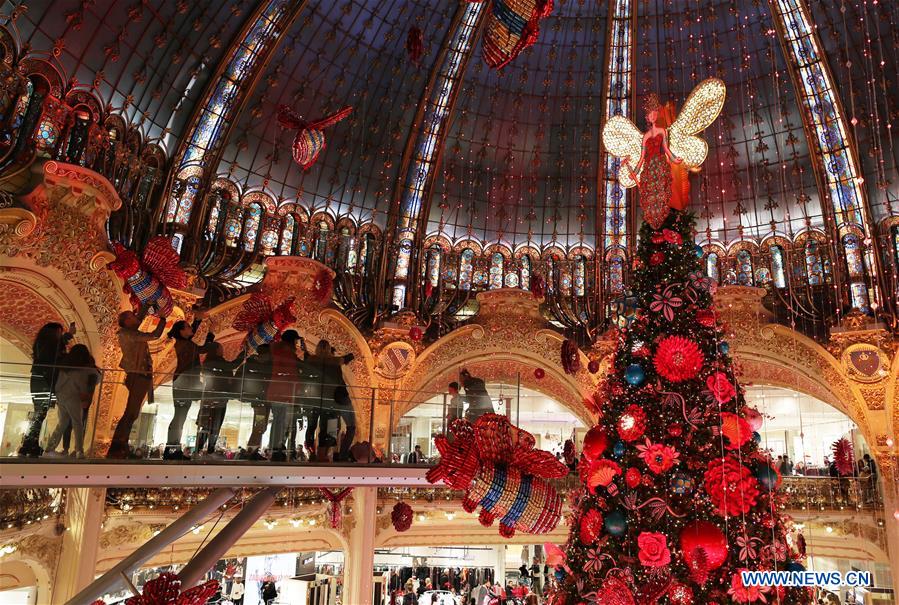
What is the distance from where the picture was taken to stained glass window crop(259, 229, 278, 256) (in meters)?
18.7

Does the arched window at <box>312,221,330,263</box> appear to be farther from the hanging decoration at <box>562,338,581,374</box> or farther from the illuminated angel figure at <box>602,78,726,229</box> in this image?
the illuminated angel figure at <box>602,78,726,229</box>

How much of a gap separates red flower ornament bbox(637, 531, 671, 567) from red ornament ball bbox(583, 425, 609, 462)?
0.91 metres

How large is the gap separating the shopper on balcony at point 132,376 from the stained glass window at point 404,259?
10.9 meters

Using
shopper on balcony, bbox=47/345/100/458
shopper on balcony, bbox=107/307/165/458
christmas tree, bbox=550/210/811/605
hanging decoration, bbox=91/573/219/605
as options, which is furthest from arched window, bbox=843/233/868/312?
shopper on balcony, bbox=47/345/100/458

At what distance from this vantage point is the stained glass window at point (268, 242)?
18656 millimetres

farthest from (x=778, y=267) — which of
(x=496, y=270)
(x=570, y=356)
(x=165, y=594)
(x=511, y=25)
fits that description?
(x=165, y=594)

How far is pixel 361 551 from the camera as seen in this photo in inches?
722

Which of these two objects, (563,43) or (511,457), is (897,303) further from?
(511,457)

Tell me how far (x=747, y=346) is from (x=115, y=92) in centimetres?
1676

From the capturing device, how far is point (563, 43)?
19.2 metres

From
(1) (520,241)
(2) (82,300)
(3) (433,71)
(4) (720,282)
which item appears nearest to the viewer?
(2) (82,300)

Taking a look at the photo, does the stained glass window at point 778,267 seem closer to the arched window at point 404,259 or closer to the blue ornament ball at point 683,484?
the arched window at point 404,259

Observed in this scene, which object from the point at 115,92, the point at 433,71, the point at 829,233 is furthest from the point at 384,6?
the point at 829,233

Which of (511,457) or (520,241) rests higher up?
(520,241)
